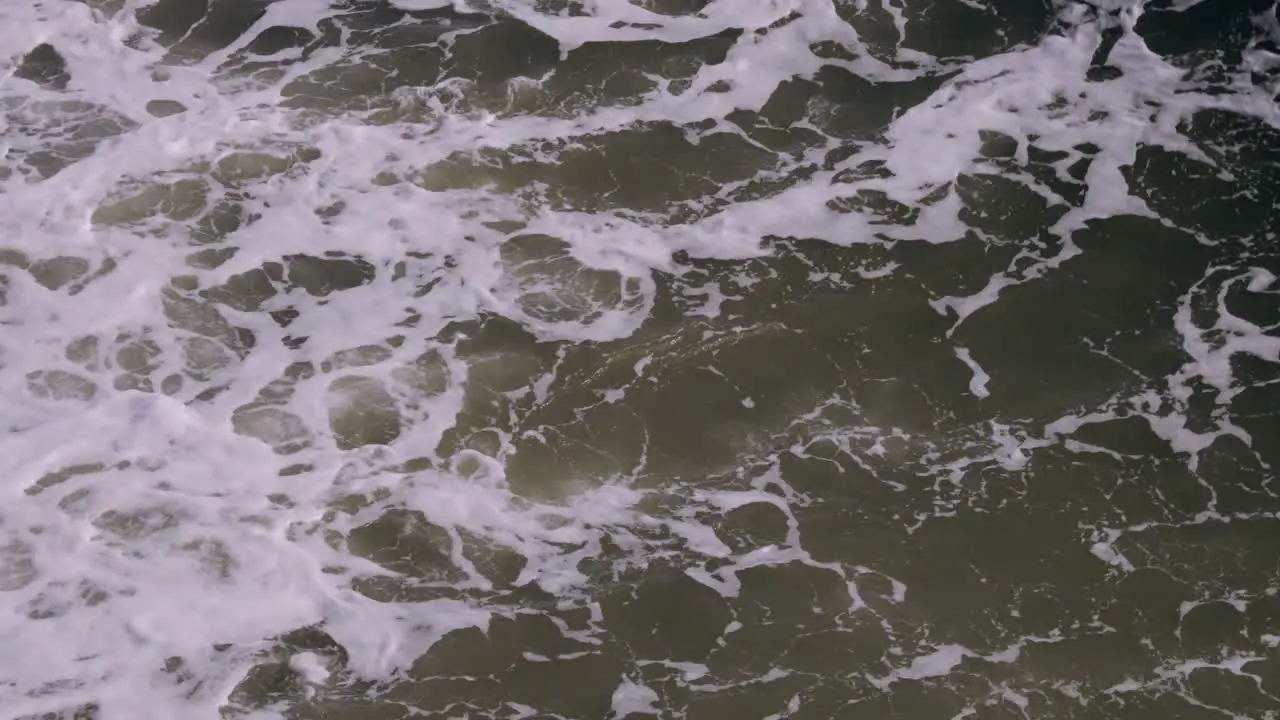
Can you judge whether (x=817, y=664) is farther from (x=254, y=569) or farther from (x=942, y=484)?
(x=254, y=569)

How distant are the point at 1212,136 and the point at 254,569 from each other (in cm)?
794

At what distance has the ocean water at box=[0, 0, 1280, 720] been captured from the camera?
7.09 m

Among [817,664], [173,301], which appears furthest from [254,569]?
[817,664]

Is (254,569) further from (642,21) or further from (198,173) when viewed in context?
(642,21)

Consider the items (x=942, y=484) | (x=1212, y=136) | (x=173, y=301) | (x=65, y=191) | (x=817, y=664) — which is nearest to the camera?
(x=817, y=664)

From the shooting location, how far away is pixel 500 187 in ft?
30.3

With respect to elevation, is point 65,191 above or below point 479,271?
above

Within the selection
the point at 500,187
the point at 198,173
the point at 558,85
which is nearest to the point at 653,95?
the point at 558,85

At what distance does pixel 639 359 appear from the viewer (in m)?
8.38

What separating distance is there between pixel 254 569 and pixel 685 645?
2649 mm

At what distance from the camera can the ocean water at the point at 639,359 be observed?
23.3 feet

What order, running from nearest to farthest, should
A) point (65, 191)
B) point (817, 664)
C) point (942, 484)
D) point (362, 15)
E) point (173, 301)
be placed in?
Result: point (817, 664) → point (942, 484) → point (173, 301) → point (65, 191) → point (362, 15)

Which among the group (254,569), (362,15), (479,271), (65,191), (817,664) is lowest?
(817,664)

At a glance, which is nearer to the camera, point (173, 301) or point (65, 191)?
point (173, 301)
